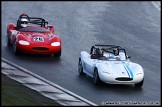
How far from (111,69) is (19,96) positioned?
5010mm

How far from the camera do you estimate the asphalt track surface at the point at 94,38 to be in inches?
805

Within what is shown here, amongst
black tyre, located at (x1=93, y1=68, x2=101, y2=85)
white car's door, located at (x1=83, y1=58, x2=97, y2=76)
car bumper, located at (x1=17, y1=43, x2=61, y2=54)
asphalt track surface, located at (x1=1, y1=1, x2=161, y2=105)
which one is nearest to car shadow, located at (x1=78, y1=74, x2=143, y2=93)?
asphalt track surface, located at (x1=1, y1=1, x2=161, y2=105)

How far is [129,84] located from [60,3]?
68.9ft

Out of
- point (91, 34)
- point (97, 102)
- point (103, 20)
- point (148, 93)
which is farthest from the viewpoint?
point (103, 20)

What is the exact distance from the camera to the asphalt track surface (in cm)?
2044

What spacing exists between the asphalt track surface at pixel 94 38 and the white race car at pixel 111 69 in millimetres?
318

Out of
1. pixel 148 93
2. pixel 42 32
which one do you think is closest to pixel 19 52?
pixel 42 32

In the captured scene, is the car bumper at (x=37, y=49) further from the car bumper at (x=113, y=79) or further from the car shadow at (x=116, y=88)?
the car bumper at (x=113, y=79)

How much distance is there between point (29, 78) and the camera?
20688 millimetres

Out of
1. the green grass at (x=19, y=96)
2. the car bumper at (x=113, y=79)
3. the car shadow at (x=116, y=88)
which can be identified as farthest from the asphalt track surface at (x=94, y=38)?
the green grass at (x=19, y=96)

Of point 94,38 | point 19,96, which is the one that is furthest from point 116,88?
point 94,38

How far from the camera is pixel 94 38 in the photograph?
3011 cm

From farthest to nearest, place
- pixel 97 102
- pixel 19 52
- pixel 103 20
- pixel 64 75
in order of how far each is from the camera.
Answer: pixel 103 20 → pixel 19 52 → pixel 64 75 → pixel 97 102

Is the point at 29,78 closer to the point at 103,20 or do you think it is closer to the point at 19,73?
the point at 19,73
